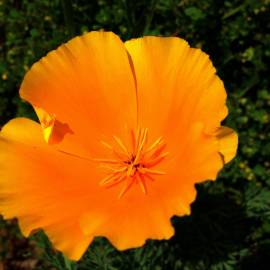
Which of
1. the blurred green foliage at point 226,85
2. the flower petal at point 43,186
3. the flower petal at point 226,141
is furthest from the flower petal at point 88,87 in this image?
the blurred green foliage at point 226,85

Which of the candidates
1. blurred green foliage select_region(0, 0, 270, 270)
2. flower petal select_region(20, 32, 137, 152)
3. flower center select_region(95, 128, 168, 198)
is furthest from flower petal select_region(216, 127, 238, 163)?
blurred green foliage select_region(0, 0, 270, 270)

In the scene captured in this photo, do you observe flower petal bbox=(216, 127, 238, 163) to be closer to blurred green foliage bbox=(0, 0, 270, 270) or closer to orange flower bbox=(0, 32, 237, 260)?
orange flower bbox=(0, 32, 237, 260)

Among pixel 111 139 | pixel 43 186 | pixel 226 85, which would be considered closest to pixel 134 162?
pixel 111 139

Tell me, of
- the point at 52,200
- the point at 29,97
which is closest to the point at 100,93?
the point at 29,97

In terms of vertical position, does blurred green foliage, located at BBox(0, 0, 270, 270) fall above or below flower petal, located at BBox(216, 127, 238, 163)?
below

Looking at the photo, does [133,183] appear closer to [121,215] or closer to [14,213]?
[121,215]

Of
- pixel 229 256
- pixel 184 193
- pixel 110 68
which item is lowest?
pixel 229 256

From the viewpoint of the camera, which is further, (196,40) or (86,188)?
(196,40)
